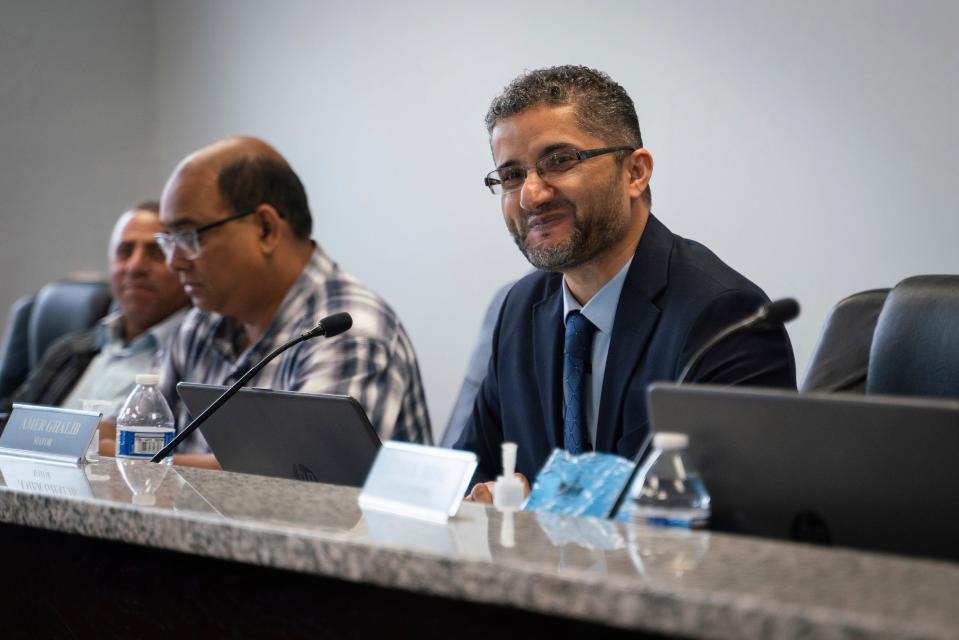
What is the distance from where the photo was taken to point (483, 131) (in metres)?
3.62

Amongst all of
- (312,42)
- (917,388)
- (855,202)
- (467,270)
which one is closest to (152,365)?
(467,270)

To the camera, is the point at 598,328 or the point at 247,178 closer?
the point at 598,328

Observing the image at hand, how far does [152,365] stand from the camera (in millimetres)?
3162

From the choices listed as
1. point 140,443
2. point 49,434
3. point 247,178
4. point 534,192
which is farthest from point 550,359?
point 247,178

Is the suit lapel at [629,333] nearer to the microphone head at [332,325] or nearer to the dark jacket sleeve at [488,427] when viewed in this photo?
the dark jacket sleeve at [488,427]

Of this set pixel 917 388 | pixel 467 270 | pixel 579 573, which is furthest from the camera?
pixel 467 270

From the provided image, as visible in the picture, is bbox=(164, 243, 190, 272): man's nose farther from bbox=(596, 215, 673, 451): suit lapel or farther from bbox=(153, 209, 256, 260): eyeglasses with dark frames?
bbox=(596, 215, 673, 451): suit lapel

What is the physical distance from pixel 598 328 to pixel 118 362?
1.90 m

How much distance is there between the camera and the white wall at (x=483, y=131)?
2.79m

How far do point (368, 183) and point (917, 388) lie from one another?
262 cm

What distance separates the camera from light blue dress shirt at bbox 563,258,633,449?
1932 millimetres

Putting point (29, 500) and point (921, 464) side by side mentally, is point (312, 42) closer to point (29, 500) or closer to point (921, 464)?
point (29, 500)

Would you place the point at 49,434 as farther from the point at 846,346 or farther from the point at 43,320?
the point at 43,320

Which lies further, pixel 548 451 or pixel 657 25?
pixel 657 25
